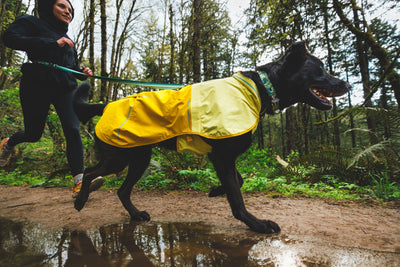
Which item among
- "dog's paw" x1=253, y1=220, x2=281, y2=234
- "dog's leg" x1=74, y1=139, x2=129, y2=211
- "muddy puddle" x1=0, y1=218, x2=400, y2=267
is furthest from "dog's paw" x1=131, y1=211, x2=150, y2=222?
"dog's paw" x1=253, y1=220, x2=281, y2=234

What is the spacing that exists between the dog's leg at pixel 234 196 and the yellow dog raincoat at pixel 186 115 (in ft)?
0.75

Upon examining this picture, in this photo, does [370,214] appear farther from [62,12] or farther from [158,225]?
[62,12]

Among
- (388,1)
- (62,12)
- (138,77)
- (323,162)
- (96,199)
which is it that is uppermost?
(138,77)

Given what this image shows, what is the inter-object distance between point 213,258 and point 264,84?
1646 millimetres

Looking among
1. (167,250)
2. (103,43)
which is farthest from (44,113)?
(103,43)

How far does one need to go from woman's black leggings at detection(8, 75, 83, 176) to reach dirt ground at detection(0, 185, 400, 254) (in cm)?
62

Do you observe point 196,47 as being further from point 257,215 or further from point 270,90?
point 257,215

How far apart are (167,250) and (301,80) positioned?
2095mm

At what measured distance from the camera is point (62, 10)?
2525 millimetres

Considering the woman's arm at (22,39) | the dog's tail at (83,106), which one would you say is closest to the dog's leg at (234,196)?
the dog's tail at (83,106)

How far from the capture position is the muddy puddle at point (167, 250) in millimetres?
1265

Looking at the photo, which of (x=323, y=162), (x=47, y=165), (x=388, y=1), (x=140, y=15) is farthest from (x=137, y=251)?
(x=140, y=15)

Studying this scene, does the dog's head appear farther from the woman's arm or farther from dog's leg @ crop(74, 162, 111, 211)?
the woman's arm

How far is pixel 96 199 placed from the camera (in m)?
3.35
